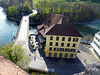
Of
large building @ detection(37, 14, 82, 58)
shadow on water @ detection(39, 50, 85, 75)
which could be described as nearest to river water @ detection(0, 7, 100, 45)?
large building @ detection(37, 14, 82, 58)

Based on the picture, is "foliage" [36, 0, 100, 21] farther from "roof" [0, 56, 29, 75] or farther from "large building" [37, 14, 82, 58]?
"roof" [0, 56, 29, 75]

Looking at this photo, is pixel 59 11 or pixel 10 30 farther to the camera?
pixel 59 11

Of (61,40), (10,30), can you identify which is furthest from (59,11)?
(61,40)

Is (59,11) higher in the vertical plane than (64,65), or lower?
higher

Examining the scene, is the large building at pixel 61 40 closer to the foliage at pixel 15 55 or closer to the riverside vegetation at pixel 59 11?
the foliage at pixel 15 55

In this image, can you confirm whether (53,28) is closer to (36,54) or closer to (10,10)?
(36,54)

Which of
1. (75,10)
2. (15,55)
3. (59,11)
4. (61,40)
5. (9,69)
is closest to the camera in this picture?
(9,69)

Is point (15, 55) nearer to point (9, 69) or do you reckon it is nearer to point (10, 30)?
point (9, 69)

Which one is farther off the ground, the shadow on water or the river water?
the river water

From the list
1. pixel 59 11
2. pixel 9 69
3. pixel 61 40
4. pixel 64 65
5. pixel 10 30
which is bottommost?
pixel 64 65
